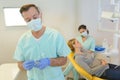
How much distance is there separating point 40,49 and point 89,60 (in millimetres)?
1143

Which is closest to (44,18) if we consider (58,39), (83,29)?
(83,29)

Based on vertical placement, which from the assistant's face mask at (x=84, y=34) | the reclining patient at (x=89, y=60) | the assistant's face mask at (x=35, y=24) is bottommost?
the reclining patient at (x=89, y=60)

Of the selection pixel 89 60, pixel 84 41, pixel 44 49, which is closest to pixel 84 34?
pixel 84 41

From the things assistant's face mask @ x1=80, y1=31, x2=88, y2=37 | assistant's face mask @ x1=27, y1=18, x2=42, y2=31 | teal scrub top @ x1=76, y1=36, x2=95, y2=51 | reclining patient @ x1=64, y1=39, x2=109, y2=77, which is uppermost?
assistant's face mask @ x1=27, y1=18, x2=42, y2=31

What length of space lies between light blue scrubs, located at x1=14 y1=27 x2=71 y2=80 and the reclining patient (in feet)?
2.85

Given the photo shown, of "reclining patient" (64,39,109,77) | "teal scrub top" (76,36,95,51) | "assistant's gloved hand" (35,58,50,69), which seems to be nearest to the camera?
"assistant's gloved hand" (35,58,50,69)

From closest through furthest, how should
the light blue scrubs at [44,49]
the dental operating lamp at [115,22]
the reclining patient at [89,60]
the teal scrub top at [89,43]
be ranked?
the light blue scrubs at [44,49], the reclining patient at [89,60], the dental operating lamp at [115,22], the teal scrub top at [89,43]

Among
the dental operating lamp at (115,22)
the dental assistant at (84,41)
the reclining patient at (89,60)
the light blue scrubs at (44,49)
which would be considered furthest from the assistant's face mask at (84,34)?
the light blue scrubs at (44,49)

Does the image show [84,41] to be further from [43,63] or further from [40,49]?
[43,63]

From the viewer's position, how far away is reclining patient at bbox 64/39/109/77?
2133 millimetres

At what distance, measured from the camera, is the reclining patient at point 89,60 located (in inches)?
84.0

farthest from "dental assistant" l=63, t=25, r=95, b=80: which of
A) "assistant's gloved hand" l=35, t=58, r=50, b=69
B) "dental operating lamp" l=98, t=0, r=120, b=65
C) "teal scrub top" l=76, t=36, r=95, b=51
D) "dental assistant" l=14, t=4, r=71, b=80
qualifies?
"assistant's gloved hand" l=35, t=58, r=50, b=69

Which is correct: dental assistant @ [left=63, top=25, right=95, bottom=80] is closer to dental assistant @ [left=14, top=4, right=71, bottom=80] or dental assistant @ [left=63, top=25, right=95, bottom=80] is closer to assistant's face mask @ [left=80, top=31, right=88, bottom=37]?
assistant's face mask @ [left=80, top=31, right=88, bottom=37]

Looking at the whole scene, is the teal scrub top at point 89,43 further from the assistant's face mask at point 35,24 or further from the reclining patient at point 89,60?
the assistant's face mask at point 35,24
